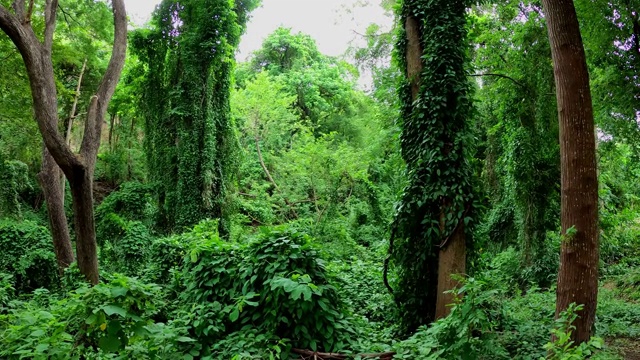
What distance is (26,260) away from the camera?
10.5 m

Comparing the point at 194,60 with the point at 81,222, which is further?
the point at 194,60

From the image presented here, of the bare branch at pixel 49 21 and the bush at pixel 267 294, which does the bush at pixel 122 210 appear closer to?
the bare branch at pixel 49 21

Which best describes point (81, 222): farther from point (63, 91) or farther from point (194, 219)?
point (63, 91)

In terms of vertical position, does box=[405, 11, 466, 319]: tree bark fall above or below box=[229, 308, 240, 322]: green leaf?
above

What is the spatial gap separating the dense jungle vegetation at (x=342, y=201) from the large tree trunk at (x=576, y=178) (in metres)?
0.02

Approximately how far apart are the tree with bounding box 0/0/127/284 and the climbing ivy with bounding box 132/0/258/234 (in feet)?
13.6

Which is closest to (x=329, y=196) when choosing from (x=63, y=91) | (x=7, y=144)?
(x=63, y=91)

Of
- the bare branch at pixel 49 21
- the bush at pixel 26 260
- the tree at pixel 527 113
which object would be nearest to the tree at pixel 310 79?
the tree at pixel 527 113

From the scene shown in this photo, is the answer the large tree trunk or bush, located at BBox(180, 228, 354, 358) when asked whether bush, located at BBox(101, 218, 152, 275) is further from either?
the large tree trunk

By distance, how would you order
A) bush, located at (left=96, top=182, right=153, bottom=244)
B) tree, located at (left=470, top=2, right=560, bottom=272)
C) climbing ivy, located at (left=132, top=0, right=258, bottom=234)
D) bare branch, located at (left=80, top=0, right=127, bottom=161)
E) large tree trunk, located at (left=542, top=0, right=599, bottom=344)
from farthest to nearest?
1. climbing ivy, located at (left=132, top=0, right=258, bottom=234)
2. bush, located at (left=96, top=182, right=153, bottom=244)
3. tree, located at (left=470, top=2, right=560, bottom=272)
4. bare branch, located at (left=80, top=0, right=127, bottom=161)
5. large tree trunk, located at (left=542, top=0, right=599, bottom=344)

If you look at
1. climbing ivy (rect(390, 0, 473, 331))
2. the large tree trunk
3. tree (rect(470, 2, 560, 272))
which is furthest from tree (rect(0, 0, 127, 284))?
tree (rect(470, 2, 560, 272))

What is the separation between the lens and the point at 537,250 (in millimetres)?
10469

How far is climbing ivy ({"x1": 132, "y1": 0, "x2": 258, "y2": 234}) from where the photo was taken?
42.6 ft

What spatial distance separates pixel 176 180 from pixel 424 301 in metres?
9.42
